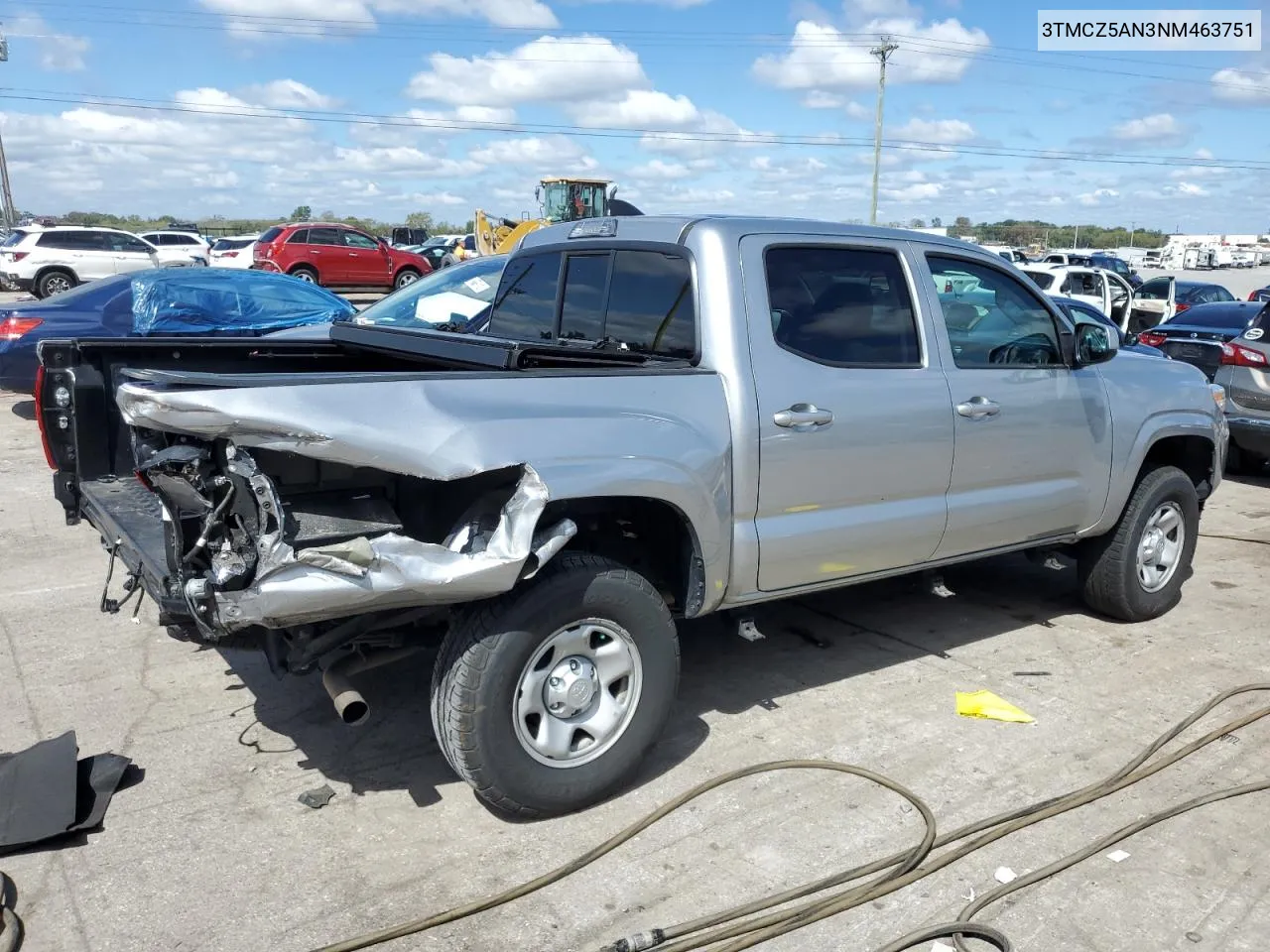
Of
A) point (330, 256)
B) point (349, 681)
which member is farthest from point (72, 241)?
point (349, 681)

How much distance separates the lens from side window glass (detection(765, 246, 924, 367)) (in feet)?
14.0

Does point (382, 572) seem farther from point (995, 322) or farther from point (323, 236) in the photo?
point (323, 236)

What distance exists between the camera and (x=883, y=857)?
11.7ft

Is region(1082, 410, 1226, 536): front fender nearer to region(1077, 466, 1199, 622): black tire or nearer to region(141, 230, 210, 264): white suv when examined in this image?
region(1077, 466, 1199, 622): black tire

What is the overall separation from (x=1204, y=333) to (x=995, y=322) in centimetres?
Result: 890

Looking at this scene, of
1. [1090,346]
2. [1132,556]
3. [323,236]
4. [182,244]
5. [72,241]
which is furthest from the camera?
[182,244]

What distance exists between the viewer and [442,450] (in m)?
3.27

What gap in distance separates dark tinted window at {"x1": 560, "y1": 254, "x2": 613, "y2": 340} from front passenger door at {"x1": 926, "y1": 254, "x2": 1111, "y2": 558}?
1498 mm

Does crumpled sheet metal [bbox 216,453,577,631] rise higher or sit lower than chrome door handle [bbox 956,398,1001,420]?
lower

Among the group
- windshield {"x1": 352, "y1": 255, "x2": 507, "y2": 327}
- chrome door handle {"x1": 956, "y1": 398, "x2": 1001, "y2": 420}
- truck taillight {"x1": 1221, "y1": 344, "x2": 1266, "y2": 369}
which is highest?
windshield {"x1": 352, "y1": 255, "x2": 507, "y2": 327}

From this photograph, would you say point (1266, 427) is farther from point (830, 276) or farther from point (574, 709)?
point (574, 709)

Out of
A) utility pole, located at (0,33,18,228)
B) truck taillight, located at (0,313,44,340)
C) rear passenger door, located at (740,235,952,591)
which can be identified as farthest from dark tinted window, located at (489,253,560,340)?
utility pole, located at (0,33,18,228)

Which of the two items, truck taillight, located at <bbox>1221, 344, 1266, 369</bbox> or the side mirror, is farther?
truck taillight, located at <bbox>1221, 344, 1266, 369</bbox>

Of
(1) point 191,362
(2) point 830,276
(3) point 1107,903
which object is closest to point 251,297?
(1) point 191,362
